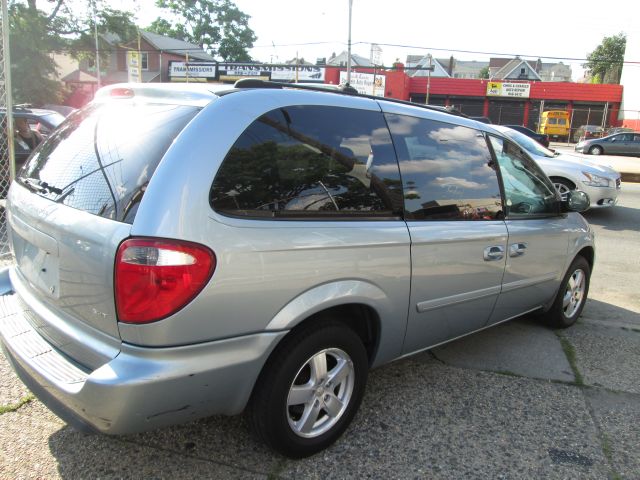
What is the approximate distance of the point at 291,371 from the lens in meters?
2.32

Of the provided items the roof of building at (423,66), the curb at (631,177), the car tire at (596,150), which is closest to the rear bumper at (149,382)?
the curb at (631,177)

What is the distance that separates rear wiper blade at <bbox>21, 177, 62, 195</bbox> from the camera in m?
2.46

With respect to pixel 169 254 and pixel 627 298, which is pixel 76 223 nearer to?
pixel 169 254

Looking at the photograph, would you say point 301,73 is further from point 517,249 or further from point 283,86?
point 283,86

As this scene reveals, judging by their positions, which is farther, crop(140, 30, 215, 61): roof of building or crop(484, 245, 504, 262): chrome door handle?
crop(140, 30, 215, 61): roof of building

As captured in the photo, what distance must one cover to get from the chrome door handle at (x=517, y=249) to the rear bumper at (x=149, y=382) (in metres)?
1.92

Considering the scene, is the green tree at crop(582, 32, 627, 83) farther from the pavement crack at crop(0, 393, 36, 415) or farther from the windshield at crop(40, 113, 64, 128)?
the pavement crack at crop(0, 393, 36, 415)

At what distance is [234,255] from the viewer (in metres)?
2.06

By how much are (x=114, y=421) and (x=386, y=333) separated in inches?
55.2

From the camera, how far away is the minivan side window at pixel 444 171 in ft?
9.43

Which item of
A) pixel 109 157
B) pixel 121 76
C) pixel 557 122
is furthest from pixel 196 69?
pixel 109 157

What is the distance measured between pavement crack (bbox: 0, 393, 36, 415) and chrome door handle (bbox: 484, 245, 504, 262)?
9.28 feet

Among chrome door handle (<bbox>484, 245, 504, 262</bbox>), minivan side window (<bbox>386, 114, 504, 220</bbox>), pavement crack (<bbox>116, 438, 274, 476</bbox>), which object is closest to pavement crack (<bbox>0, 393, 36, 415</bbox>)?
pavement crack (<bbox>116, 438, 274, 476</bbox>)

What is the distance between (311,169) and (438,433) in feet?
5.25
